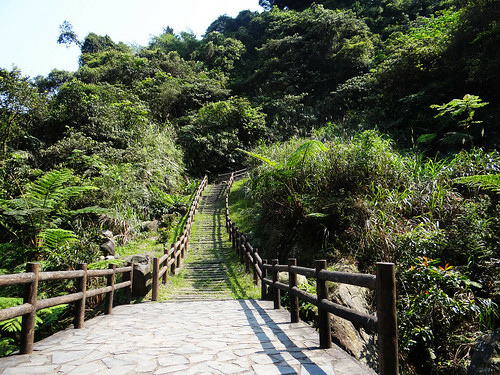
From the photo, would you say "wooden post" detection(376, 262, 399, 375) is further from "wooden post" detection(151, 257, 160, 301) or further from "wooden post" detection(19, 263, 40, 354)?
"wooden post" detection(151, 257, 160, 301)

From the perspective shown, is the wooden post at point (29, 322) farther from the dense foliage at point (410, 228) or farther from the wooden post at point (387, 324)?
the dense foliage at point (410, 228)

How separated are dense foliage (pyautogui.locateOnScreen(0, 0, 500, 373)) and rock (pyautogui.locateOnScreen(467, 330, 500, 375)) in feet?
1.56

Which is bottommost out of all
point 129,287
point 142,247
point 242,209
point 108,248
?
point 129,287

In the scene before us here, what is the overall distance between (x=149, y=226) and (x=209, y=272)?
4.37 m

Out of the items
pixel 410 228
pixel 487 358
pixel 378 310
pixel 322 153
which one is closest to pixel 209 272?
pixel 322 153

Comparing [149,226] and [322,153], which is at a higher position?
[322,153]

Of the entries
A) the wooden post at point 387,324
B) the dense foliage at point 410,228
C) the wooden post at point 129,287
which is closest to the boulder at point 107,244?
the wooden post at point 129,287

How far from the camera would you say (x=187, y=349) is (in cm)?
309

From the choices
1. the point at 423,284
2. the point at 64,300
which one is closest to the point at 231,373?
the point at 64,300

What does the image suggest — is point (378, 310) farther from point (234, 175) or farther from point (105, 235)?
point (234, 175)

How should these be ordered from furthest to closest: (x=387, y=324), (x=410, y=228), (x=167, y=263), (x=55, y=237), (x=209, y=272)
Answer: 1. (x=209, y=272)
2. (x=167, y=263)
3. (x=55, y=237)
4. (x=410, y=228)
5. (x=387, y=324)

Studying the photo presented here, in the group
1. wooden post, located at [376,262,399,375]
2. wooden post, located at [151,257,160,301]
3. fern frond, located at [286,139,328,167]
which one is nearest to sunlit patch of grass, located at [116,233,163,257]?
wooden post, located at [151,257,160,301]

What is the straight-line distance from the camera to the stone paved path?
2508 millimetres

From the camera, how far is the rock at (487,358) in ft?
10.3
